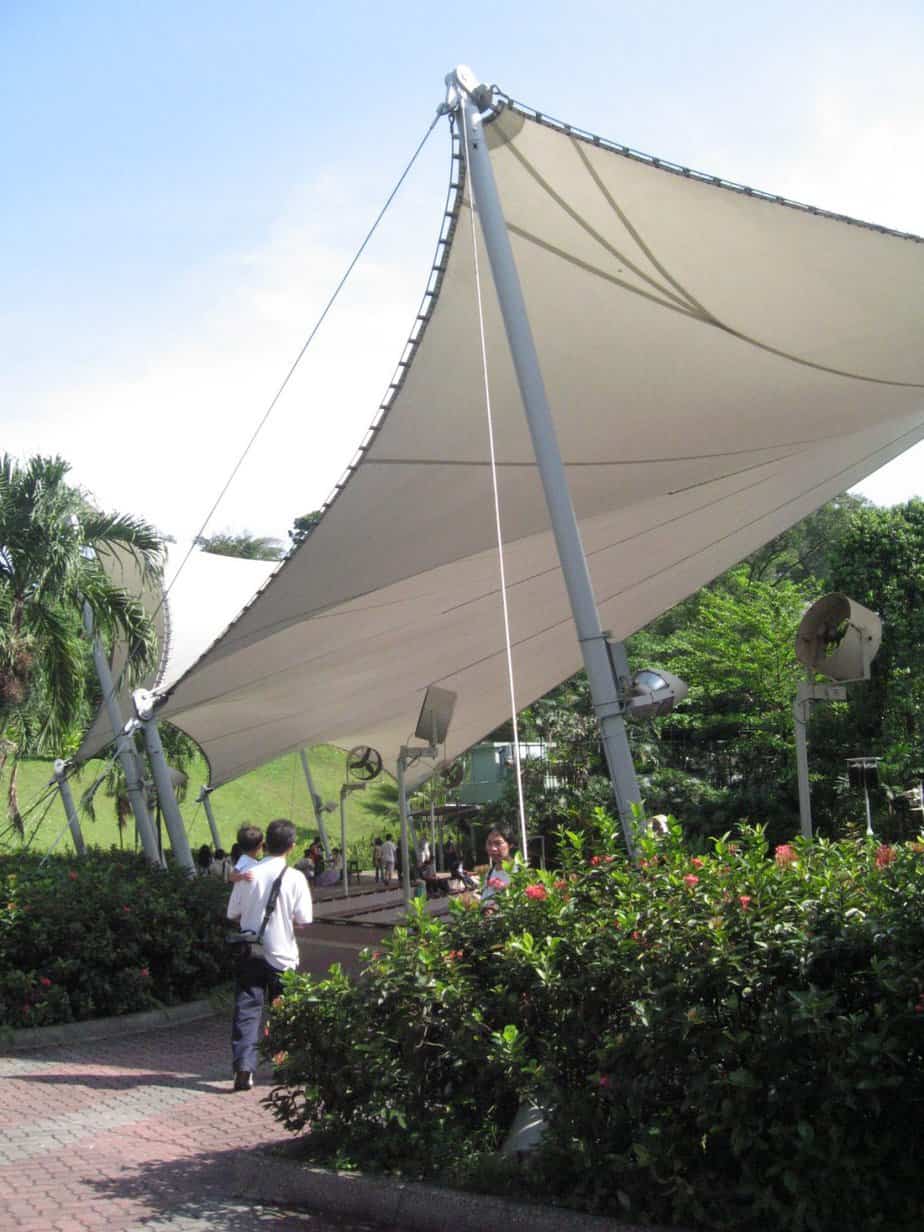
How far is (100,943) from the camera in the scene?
8711 millimetres

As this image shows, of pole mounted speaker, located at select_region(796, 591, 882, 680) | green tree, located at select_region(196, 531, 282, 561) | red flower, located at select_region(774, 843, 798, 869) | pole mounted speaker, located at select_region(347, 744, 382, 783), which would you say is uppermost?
green tree, located at select_region(196, 531, 282, 561)

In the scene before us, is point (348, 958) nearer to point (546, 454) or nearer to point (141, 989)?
point (141, 989)

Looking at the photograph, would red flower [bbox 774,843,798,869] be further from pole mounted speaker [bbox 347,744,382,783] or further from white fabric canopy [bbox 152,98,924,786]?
pole mounted speaker [bbox 347,744,382,783]

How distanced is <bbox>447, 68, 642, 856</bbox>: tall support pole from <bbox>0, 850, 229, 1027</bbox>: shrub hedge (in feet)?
14.4

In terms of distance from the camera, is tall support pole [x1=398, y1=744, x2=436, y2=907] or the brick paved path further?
tall support pole [x1=398, y1=744, x2=436, y2=907]

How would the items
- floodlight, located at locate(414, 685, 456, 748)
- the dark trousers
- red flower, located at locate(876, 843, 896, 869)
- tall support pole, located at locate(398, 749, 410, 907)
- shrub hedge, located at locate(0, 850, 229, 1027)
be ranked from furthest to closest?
1. floodlight, located at locate(414, 685, 456, 748)
2. tall support pole, located at locate(398, 749, 410, 907)
3. shrub hedge, located at locate(0, 850, 229, 1027)
4. the dark trousers
5. red flower, located at locate(876, 843, 896, 869)

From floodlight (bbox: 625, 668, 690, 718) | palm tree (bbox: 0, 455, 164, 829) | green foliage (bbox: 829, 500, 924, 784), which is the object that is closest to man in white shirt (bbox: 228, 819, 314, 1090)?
floodlight (bbox: 625, 668, 690, 718)

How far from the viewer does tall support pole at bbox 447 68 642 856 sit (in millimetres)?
6363

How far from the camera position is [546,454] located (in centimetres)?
661

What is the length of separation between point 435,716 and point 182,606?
732cm

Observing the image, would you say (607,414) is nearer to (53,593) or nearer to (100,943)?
(100,943)

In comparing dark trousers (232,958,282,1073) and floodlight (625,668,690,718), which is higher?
floodlight (625,668,690,718)

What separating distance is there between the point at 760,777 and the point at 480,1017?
823 inches

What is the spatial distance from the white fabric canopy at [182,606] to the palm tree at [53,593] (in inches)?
20.2
